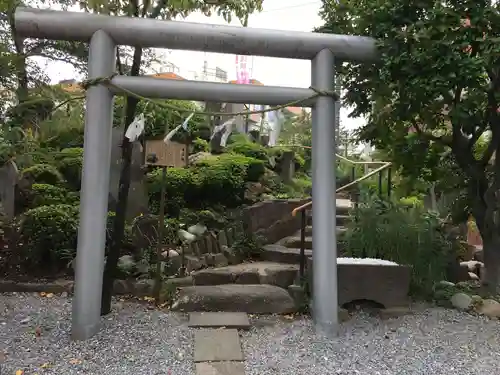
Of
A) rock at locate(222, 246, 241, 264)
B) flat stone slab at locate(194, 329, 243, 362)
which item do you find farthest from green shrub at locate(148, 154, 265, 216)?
flat stone slab at locate(194, 329, 243, 362)

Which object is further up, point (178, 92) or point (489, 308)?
point (178, 92)

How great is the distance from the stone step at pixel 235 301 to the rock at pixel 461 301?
69.1 inches

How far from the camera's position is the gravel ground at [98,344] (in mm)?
2936

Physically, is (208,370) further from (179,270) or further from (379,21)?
(379,21)

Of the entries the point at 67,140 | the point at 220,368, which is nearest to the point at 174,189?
the point at 67,140

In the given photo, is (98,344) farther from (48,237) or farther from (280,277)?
(280,277)

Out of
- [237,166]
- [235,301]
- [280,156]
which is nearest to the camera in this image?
[235,301]

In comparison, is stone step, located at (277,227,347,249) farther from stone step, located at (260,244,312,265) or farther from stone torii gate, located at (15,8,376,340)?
stone torii gate, located at (15,8,376,340)

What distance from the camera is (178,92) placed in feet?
12.0

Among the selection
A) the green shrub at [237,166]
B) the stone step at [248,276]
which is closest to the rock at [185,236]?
the stone step at [248,276]

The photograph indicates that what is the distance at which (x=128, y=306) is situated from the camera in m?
4.24

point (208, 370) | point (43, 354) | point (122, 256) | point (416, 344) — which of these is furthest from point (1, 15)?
point (416, 344)

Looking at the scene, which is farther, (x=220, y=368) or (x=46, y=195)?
(x=46, y=195)

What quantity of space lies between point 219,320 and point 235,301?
0.34m
